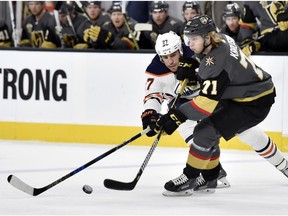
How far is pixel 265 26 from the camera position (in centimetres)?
785

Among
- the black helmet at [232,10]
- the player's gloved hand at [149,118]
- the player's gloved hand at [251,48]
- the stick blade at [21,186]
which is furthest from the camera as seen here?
the black helmet at [232,10]

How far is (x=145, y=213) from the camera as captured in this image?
4797 millimetres

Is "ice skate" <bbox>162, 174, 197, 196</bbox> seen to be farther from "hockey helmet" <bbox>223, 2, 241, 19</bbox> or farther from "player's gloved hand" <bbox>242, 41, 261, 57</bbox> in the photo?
"hockey helmet" <bbox>223, 2, 241, 19</bbox>

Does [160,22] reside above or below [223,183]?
above

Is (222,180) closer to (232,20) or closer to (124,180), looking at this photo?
(124,180)

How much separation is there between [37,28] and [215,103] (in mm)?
4187

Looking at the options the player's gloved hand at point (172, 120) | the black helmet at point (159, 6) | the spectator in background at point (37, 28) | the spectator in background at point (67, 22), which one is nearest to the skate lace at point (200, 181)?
the player's gloved hand at point (172, 120)

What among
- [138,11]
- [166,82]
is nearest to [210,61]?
A: [166,82]

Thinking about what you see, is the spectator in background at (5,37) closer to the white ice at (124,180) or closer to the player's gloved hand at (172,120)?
the white ice at (124,180)

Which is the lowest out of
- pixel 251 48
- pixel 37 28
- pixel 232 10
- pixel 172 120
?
pixel 37 28

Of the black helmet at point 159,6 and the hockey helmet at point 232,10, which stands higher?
the hockey helmet at point 232,10

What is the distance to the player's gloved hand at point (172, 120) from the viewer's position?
5.11m

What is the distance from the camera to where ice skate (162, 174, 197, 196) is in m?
5.38

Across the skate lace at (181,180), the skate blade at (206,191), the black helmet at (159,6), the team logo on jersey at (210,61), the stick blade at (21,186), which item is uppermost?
the team logo on jersey at (210,61)
